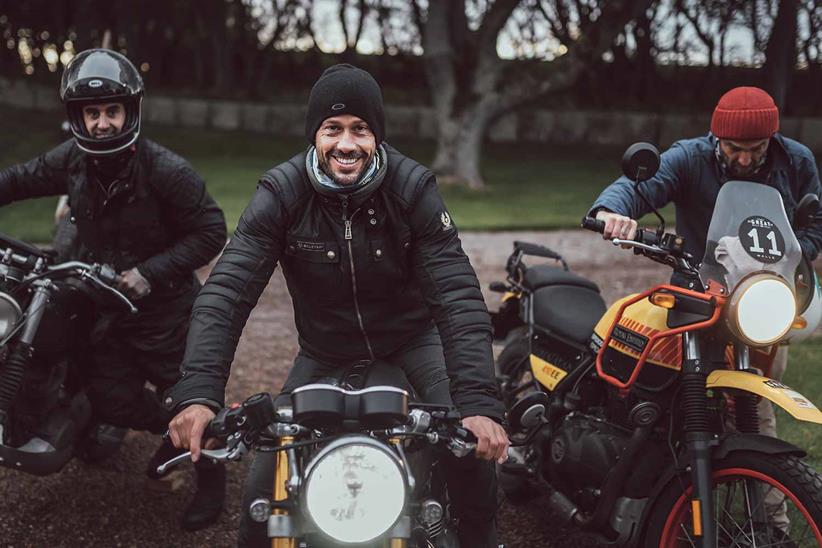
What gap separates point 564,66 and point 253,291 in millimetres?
15042

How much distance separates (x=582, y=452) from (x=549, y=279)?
3.75ft

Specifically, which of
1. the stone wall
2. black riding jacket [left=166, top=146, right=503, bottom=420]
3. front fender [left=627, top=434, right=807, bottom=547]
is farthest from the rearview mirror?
the stone wall

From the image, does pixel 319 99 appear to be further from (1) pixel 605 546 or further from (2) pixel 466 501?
(1) pixel 605 546

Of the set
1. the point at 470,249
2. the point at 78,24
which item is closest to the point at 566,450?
the point at 470,249

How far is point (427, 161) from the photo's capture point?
22109 millimetres

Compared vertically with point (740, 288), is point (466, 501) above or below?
below

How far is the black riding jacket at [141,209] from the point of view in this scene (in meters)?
4.44

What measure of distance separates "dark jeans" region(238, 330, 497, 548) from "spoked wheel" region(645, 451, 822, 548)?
2.37 feet

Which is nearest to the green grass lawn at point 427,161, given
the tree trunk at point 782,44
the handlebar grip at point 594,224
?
the tree trunk at point 782,44

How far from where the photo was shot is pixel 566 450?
408 cm

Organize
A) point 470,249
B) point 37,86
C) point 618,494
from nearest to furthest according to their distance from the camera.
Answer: point 618,494
point 470,249
point 37,86

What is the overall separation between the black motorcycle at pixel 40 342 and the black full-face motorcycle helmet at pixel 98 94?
20.7 inches

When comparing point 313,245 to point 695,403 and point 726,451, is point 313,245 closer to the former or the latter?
point 695,403

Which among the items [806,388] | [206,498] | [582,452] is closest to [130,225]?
[206,498]
